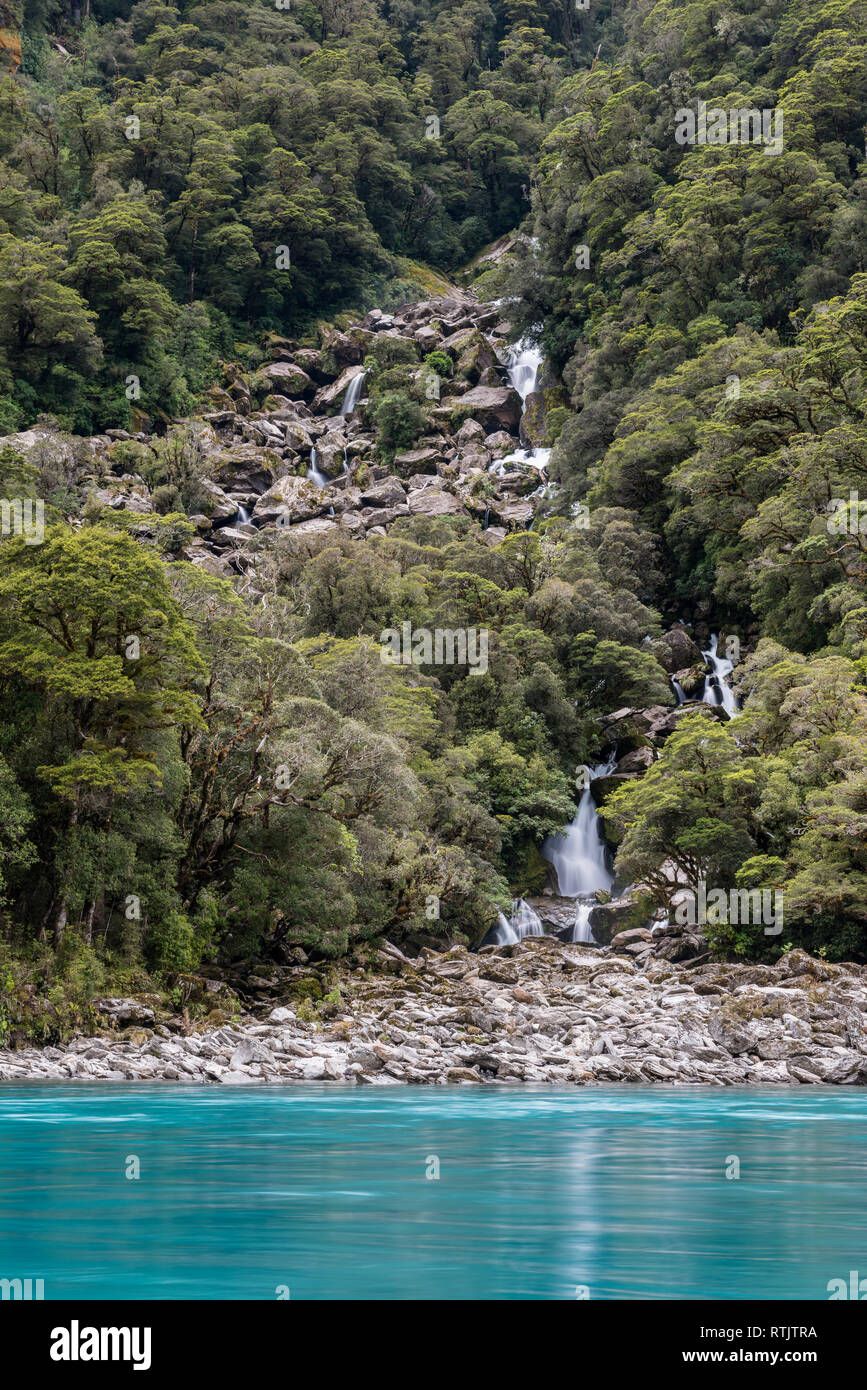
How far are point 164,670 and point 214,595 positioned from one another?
4555 millimetres

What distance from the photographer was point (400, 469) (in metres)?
79.7

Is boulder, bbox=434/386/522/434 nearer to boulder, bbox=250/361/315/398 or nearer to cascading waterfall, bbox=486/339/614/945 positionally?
boulder, bbox=250/361/315/398

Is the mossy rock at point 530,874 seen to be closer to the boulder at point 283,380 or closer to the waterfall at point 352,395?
the waterfall at point 352,395

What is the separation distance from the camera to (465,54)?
419 feet

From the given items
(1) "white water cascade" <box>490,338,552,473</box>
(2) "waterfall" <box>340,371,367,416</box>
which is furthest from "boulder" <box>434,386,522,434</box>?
(2) "waterfall" <box>340,371,367,416</box>

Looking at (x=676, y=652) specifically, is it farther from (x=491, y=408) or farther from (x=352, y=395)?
(x=352, y=395)

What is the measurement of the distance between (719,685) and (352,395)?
148 feet

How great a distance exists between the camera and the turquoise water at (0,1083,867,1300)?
756 centimetres

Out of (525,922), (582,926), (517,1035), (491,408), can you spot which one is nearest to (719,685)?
(582,926)

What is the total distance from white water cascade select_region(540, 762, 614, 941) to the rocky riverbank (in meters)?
13.6

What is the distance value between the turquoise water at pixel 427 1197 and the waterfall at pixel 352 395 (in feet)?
247

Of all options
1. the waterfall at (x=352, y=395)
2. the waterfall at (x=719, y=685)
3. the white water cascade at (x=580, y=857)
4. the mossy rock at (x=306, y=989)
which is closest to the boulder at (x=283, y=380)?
the waterfall at (x=352, y=395)
